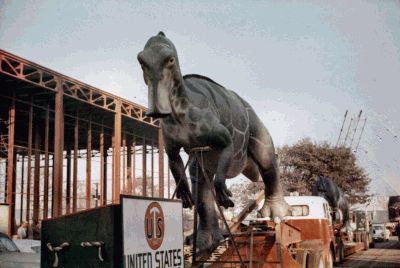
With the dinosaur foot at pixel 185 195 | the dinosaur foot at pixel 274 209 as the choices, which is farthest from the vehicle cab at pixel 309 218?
the dinosaur foot at pixel 185 195

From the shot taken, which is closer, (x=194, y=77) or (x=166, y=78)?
(x=166, y=78)

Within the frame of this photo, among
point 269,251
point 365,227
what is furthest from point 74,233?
point 365,227

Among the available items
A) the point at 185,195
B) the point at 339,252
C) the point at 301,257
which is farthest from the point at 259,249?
the point at 339,252

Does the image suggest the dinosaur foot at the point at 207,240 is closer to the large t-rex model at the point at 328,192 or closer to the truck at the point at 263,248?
the truck at the point at 263,248

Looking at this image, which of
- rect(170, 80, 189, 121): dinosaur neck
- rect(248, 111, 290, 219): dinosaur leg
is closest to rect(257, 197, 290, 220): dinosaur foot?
rect(248, 111, 290, 219): dinosaur leg

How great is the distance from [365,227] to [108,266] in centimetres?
2916

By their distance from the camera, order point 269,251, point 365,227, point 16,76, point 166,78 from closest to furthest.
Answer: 1. point 166,78
2. point 269,251
3. point 16,76
4. point 365,227

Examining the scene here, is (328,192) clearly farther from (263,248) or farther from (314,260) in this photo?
(263,248)

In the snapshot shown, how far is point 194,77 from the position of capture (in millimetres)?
6562

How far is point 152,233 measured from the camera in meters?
3.61

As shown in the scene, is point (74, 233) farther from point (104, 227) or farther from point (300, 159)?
point (300, 159)

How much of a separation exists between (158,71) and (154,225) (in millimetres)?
2053

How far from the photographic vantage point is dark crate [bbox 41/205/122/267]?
316cm

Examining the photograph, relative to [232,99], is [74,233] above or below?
below
